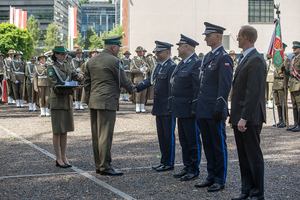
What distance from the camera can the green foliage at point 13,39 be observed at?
221 feet

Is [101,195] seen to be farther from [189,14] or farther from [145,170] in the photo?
[189,14]

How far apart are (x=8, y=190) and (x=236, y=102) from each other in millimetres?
3245

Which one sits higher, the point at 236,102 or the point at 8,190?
the point at 236,102

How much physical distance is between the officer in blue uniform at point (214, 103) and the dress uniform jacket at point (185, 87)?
0.40 metres

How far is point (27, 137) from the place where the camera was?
32.9 ft

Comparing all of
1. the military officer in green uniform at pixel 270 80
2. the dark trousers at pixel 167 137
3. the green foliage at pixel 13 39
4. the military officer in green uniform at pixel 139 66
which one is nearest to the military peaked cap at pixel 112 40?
the dark trousers at pixel 167 137

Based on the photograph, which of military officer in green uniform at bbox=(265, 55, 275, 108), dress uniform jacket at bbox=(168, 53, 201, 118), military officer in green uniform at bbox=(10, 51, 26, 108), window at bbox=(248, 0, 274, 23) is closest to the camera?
dress uniform jacket at bbox=(168, 53, 201, 118)

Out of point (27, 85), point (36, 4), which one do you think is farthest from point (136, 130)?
point (36, 4)

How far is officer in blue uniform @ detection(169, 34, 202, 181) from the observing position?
19.6ft

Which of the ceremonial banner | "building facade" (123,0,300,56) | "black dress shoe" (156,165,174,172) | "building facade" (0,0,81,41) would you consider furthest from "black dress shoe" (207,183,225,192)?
"building facade" (0,0,81,41)

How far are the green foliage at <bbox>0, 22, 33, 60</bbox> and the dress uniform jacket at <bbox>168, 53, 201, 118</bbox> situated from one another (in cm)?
6482

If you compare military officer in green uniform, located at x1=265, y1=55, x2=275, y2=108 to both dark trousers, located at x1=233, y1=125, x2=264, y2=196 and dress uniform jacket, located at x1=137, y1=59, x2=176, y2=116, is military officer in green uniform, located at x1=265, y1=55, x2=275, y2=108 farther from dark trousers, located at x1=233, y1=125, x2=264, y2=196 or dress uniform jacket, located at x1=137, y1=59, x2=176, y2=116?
dark trousers, located at x1=233, y1=125, x2=264, y2=196

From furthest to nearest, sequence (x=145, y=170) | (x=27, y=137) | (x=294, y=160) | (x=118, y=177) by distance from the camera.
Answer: (x=27, y=137) → (x=294, y=160) → (x=145, y=170) → (x=118, y=177)

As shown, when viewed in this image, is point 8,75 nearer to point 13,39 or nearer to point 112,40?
point 112,40
